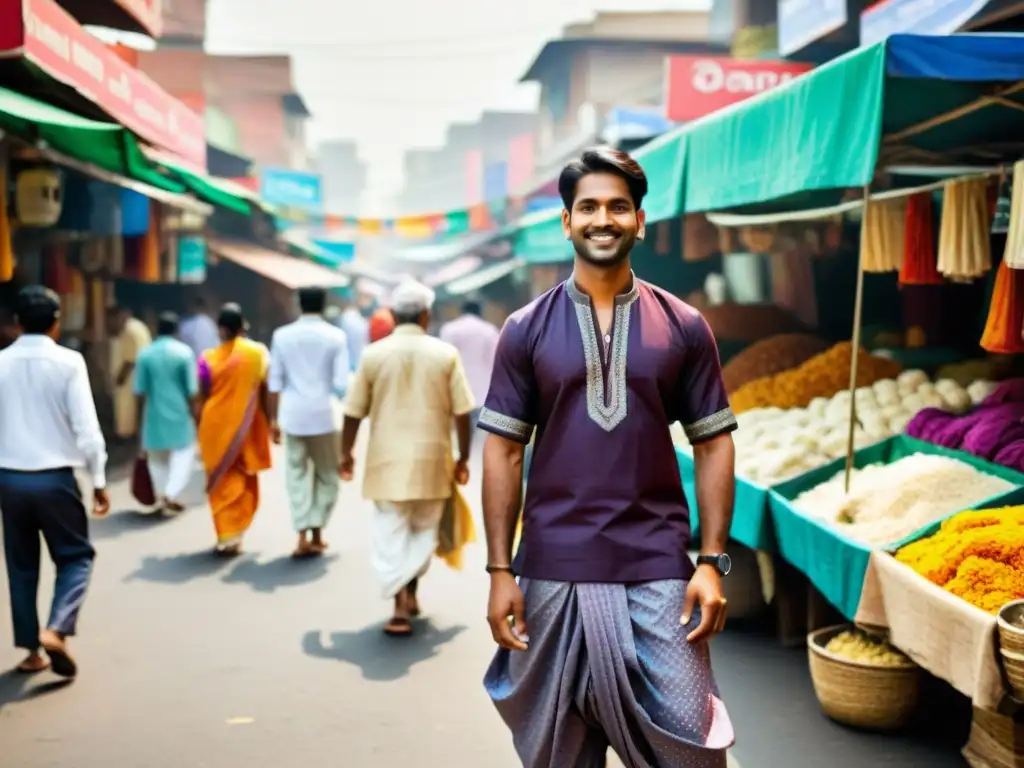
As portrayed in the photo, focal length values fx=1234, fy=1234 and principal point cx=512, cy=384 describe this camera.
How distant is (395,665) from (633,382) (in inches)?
136

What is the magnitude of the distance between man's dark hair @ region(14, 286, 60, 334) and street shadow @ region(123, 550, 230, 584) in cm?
269

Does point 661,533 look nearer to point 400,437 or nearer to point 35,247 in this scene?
point 400,437

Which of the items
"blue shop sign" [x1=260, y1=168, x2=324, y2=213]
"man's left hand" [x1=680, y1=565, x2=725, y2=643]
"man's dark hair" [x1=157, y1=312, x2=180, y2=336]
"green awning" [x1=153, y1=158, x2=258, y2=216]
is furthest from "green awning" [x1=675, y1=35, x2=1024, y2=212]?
"blue shop sign" [x1=260, y1=168, x2=324, y2=213]

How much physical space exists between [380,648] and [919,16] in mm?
9639

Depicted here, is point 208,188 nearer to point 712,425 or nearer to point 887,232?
point 887,232

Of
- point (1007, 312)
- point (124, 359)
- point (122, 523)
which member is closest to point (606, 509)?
point (1007, 312)

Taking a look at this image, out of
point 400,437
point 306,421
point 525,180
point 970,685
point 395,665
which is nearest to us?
point 970,685

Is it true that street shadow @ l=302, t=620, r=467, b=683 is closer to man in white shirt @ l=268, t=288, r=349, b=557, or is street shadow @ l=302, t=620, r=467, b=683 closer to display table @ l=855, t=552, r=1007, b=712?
man in white shirt @ l=268, t=288, r=349, b=557

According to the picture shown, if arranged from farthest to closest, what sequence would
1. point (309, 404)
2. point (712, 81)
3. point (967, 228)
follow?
point (712, 81)
point (309, 404)
point (967, 228)

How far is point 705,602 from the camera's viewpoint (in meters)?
3.07

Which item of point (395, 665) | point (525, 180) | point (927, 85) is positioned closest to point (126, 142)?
point (395, 665)

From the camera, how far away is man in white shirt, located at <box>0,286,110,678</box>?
572 centimetres

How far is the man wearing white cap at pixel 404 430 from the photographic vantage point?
6812 millimetres

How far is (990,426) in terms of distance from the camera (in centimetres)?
628
